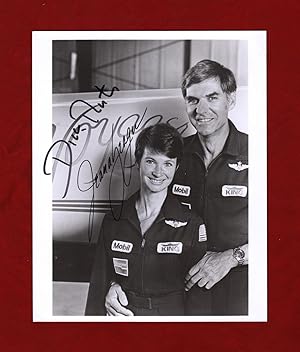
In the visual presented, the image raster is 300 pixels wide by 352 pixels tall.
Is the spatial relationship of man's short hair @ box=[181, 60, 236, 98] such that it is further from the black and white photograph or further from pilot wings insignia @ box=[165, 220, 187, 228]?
pilot wings insignia @ box=[165, 220, 187, 228]

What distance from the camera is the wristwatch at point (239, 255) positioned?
1.70 feet

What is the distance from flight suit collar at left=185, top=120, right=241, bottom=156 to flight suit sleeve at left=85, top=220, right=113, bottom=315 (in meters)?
0.11

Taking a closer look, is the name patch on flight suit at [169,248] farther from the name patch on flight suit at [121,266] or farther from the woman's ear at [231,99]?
the woman's ear at [231,99]

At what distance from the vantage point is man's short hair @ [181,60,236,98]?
20.3 inches

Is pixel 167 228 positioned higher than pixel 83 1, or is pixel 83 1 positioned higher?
pixel 83 1

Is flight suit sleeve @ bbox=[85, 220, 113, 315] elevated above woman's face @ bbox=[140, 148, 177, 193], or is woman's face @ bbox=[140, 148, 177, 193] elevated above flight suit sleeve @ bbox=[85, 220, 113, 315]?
woman's face @ bbox=[140, 148, 177, 193]

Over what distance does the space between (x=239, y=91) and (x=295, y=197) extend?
115mm

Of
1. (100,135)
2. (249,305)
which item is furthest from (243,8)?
(249,305)

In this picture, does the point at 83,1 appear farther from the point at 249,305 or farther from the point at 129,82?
the point at 249,305

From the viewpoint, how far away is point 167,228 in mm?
522

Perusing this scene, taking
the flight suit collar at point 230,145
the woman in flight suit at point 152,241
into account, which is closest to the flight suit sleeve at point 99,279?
the woman in flight suit at point 152,241

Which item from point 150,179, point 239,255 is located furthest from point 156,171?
point 239,255
